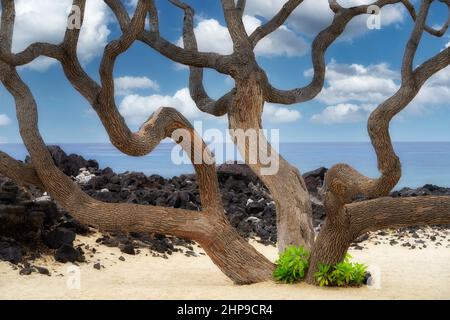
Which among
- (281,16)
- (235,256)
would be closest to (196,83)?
(281,16)

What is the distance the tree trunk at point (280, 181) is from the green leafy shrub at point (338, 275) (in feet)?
4.78

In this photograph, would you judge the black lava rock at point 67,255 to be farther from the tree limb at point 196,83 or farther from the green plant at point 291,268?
the green plant at point 291,268

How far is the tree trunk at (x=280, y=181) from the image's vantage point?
10.3 meters

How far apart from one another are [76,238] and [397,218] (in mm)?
6417

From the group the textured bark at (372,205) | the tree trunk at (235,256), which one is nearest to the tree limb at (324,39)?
the textured bark at (372,205)

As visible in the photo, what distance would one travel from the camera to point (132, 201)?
14.1m

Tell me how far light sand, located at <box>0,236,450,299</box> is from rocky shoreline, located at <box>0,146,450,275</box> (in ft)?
0.95

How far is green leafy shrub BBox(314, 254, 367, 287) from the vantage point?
8.67 m

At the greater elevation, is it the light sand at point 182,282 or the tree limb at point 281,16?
the tree limb at point 281,16

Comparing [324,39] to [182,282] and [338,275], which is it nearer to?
[338,275]

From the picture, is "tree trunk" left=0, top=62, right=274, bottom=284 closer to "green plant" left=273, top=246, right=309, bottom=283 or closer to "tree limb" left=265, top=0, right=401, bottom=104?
"green plant" left=273, top=246, right=309, bottom=283

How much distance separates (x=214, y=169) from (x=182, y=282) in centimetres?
181

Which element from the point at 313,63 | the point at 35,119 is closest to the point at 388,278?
the point at 313,63
